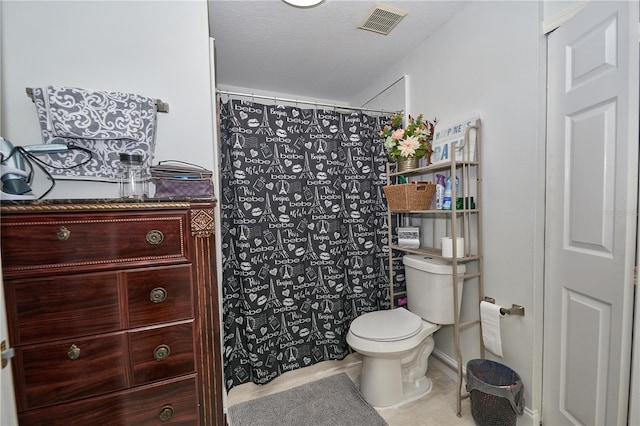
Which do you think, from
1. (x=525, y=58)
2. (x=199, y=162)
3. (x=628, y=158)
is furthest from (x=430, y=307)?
(x=199, y=162)

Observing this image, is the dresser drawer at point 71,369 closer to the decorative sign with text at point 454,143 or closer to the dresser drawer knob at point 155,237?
the dresser drawer knob at point 155,237

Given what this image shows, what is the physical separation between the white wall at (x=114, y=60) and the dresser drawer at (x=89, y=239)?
48cm

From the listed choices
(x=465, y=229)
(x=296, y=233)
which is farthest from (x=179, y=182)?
(x=465, y=229)

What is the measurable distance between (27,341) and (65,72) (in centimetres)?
109

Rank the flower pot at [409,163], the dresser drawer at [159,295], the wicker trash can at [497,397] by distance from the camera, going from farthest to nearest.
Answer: the flower pot at [409,163] → the wicker trash can at [497,397] → the dresser drawer at [159,295]

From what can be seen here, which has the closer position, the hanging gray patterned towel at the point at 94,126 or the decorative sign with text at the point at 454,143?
the hanging gray patterned towel at the point at 94,126

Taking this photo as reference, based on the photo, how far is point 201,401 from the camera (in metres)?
0.94

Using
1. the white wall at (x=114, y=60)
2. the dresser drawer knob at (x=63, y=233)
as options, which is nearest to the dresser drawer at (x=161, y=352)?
the dresser drawer knob at (x=63, y=233)

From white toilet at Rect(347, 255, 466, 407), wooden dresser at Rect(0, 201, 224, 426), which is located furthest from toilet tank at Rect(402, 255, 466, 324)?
wooden dresser at Rect(0, 201, 224, 426)

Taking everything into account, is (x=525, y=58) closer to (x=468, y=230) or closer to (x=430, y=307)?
(x=468, y=230)

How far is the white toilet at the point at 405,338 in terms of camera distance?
62.4 inches

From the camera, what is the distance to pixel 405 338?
1.59 meters

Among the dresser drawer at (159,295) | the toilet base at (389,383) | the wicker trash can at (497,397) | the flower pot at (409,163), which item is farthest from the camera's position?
the flower pot at (409,163)

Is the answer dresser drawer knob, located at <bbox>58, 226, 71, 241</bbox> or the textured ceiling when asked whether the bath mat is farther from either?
the textured ceiling
